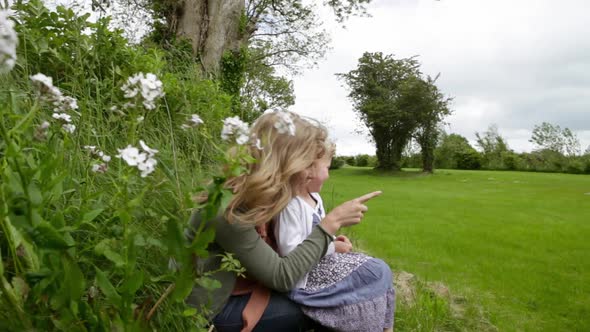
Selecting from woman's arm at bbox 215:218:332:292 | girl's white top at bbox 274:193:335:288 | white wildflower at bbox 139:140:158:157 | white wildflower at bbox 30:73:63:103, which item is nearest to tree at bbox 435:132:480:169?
girl's white top at bbox 274:193:335:288

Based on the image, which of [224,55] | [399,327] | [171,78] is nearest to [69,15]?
[171,78]

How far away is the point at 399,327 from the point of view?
8.64 feet

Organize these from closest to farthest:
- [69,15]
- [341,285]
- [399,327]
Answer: [341,285] → [69,15] → [399,327]

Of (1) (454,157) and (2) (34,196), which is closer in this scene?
(2) (34,196)

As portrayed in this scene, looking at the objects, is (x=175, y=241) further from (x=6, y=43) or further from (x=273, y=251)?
(x=273, y=251)

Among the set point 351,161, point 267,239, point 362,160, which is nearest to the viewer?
point 267,239

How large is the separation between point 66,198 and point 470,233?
818 centimetres

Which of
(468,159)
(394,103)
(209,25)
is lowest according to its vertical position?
(468,159)

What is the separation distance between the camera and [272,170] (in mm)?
1433

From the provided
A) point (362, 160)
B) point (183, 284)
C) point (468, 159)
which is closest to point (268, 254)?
point (183, 284)

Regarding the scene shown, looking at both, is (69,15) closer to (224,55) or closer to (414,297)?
(414,297)

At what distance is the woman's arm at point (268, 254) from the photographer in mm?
1338

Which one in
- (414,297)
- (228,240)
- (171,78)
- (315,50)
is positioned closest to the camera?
(228,240)

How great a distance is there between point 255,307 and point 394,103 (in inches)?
1106
